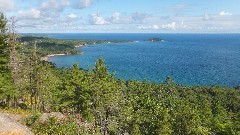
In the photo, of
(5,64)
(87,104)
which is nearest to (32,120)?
(87,104)

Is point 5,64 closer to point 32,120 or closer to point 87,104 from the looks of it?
point 87,104

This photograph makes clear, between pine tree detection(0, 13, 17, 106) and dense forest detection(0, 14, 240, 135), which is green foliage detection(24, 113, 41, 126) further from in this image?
pine tree detection(0, 13, 17, 106)

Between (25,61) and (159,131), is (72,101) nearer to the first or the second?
(159,131)

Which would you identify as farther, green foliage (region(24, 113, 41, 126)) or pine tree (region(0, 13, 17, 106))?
pine tree (region(0, 13, 17, 106))

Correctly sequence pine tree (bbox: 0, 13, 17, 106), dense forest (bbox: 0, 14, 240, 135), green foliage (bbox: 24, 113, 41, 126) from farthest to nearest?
pine tree (bbox: 0, 13, 17, 106) < dense forest (bbox: 0, 14, 240, 135) < green foliage (bbox: 24, 113, 41, 126)

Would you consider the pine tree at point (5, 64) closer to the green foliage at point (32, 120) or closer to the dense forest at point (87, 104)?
the dense forest at point (87, 104)

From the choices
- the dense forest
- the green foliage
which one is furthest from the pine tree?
the green foliage

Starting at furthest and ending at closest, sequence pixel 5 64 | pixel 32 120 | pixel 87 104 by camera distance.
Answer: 1. pixel 5 64
2. pixel 87 104
3. pixel 32 120

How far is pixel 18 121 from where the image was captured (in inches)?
1153

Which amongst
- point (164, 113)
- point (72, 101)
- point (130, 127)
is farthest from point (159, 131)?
point (72, 101)

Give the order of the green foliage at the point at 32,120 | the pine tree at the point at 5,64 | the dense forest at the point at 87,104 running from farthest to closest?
the pine tree at the point at 5,64 < the dense forest at the point at 87,104 < the green foliage at the point at 32,120

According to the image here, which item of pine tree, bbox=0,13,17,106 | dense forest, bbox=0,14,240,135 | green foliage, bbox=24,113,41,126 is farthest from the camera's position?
pine tree, bbox=0,13,17,106

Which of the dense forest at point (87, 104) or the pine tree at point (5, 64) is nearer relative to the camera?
the dense forest at point (87, 104)

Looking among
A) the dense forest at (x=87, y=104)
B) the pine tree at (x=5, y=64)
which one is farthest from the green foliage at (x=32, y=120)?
the pine tree at (x=5, y=64)
